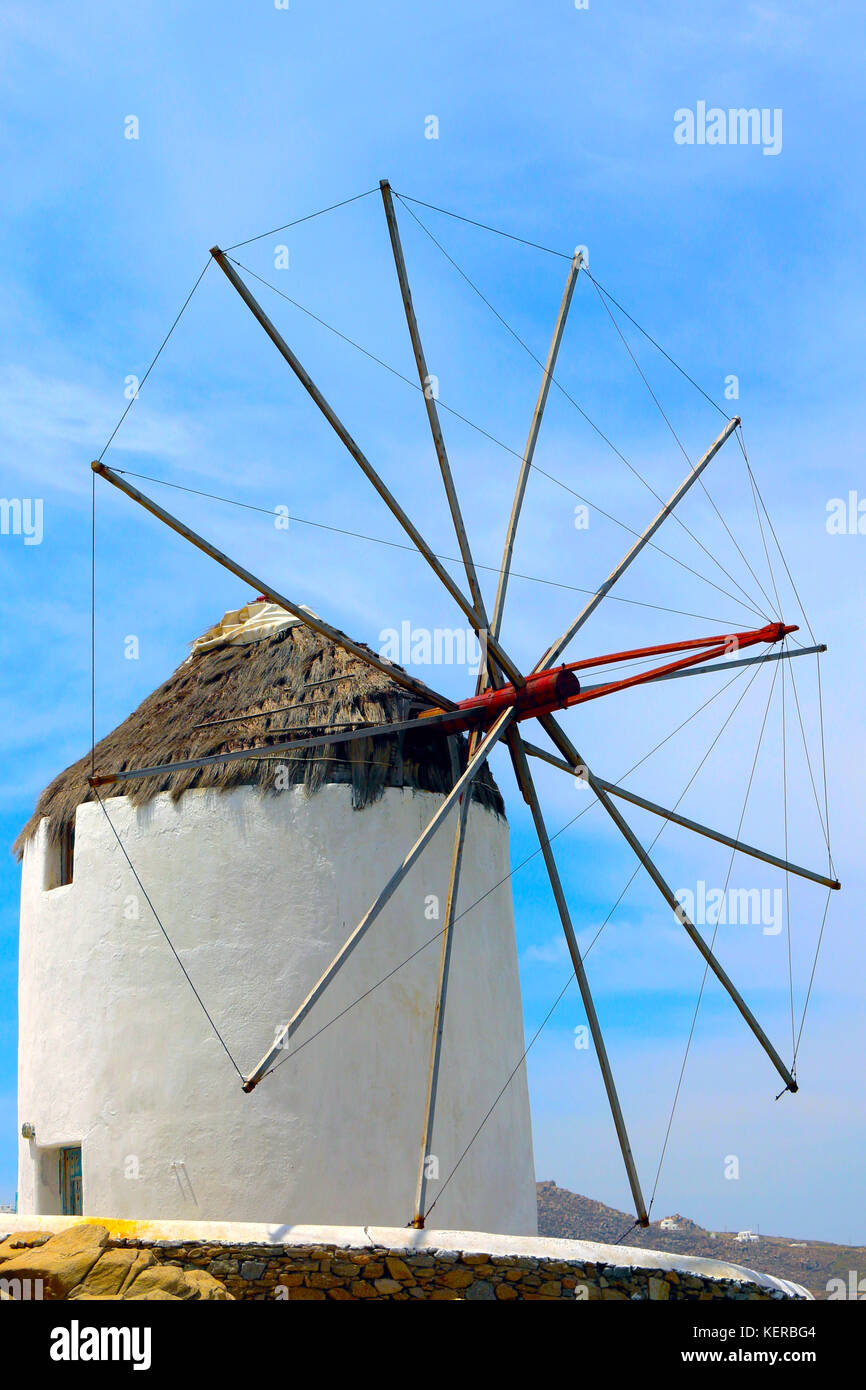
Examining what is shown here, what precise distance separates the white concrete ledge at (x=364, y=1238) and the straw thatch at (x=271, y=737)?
4.23 metres

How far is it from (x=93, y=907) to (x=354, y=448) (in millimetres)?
4936

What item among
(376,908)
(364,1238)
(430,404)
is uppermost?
(430,404)

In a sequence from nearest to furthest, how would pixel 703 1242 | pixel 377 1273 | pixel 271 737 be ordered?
1. pixel 377 1273
2. pixel 271 737
3. pixel 703 1242

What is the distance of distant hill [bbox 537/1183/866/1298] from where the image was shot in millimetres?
27312

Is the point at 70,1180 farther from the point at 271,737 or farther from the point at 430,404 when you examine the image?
the point at 430,404

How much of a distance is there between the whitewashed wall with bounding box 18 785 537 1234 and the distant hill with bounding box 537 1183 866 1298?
13.8 metres

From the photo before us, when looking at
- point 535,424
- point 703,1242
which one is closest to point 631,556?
point 535,424

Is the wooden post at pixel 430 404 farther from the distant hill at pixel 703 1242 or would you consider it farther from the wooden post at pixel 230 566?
the distant hill at pixel 703 1242

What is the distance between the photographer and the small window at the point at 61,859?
14688 millimetres

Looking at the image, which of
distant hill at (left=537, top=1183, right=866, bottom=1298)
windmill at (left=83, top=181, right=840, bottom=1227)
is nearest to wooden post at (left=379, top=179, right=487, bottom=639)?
windmill at (left=83, top=181, right=840, bottom=1227)

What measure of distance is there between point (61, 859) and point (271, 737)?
252cm

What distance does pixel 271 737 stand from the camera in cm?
1420

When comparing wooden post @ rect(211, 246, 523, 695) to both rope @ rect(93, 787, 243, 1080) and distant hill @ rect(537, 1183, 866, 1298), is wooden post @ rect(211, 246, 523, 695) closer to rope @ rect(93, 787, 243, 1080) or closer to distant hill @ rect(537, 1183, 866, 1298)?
rope @ rect(93, 787, 243, 1080)

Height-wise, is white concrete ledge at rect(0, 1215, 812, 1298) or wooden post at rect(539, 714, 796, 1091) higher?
wooden post at rect(539, 714, 796, 1091)
